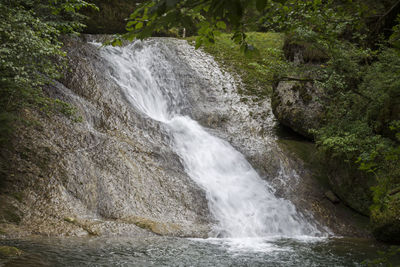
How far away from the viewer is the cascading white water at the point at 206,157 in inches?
395

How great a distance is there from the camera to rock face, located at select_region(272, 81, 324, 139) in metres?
13.2

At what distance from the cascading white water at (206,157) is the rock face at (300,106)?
9.01ft

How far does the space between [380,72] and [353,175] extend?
3.37m

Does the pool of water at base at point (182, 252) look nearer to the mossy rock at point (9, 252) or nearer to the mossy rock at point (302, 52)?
the mossy rock at point (9, 252)

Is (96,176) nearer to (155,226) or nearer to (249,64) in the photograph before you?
(155,226)

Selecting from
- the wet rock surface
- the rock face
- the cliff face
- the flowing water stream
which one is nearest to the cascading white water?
the flowing water stream

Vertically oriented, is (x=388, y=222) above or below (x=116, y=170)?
below

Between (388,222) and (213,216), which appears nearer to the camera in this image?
(388,222)

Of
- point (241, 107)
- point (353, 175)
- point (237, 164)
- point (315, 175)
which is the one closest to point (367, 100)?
point (353, 175)

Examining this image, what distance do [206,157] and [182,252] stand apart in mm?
5885

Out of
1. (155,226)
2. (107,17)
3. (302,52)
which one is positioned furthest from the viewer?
(107,17)

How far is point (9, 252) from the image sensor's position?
536cm

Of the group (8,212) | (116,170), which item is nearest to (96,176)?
(116,170)

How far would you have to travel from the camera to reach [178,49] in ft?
61.4
